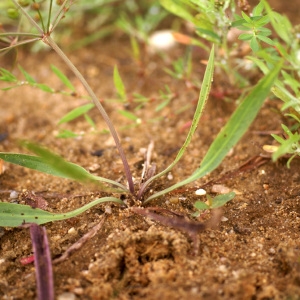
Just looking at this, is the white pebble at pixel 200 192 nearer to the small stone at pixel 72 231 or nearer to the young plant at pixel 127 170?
the young plant at pixel 127 170

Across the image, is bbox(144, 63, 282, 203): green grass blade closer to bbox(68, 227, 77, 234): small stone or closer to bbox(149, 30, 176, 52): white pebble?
bbox(68, 227, 77, 234): small stone

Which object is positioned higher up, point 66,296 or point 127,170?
point 127,170

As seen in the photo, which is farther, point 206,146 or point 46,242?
point 206,146

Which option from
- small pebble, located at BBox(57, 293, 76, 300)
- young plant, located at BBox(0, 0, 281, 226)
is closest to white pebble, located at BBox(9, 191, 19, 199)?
young plant, located at BBox(0, 0, 281, 226)

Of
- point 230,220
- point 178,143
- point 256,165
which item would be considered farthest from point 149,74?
point 230,220

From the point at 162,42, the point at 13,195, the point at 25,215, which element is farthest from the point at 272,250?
the point at 162,42

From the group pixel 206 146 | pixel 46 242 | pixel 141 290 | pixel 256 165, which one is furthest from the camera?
pixel 206 146

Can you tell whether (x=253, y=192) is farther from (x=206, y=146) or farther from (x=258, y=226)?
(x=206, y=146)

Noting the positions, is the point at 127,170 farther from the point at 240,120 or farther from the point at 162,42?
the point at 162,42
